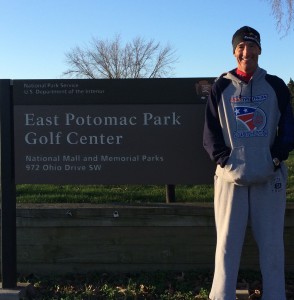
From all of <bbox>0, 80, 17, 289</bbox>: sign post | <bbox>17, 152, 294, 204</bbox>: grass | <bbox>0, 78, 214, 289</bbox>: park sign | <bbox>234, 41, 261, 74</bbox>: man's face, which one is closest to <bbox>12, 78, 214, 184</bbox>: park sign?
<bbox>0, 78, 214, 289</bbox>: park sign

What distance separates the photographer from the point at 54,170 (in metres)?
4.58

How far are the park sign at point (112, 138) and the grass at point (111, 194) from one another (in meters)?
1.28

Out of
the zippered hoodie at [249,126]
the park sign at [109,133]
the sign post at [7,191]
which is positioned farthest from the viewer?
the park sign at [109,133]

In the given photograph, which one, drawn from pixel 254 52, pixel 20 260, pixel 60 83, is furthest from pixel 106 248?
pixel 254 52

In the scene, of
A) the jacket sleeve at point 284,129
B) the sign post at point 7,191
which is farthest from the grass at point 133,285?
the jacket sleeve at point 284,129

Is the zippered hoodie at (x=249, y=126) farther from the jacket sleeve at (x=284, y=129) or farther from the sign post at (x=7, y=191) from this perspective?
the sign post at (x=7, y=191)

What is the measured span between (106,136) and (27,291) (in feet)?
4.78

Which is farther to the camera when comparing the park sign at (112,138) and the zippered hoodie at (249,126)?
the park sign at (112,138)

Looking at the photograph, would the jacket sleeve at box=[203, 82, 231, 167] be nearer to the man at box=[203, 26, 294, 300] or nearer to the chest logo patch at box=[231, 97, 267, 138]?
the man at box=[203, 26, 294, 300]

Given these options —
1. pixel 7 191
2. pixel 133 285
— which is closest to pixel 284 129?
pixel 133 285

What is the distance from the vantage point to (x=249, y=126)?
348cm

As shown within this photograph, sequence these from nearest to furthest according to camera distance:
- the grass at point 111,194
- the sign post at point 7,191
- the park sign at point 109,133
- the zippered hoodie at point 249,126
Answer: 1. the zippered hoodie at point 249,126
2. the sign post at point 7,191
3. the park sign at point 109,133
4. the grass at point 111,194

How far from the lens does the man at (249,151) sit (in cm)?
347

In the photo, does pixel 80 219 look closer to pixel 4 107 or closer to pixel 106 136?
pixel 106 136
